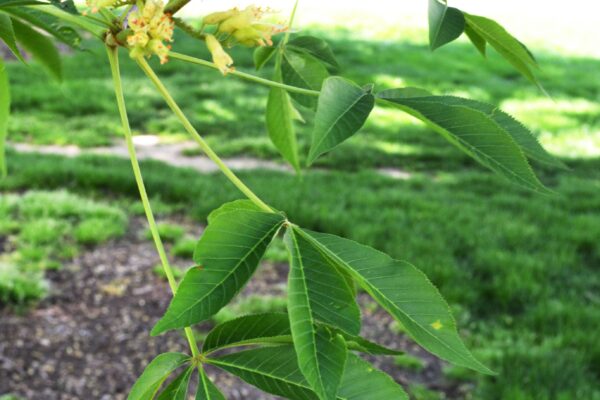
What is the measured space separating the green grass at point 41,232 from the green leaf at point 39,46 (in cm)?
258

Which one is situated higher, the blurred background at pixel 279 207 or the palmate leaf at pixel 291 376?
the palmate leaf at pixel 291 376

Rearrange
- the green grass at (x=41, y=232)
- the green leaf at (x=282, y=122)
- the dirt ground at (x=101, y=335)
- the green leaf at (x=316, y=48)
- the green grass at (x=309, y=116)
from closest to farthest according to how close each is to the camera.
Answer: the green leaf at (x=316, y=48), the green leaf at (x=282, y=122), the dirt ground at (x=101, y=335), the green grass at (x=41, y=232), the green grass at (x=309, y=116)

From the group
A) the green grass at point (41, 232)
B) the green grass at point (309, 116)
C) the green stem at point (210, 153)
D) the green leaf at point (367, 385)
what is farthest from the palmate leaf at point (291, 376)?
the green grass at point (309, 116)

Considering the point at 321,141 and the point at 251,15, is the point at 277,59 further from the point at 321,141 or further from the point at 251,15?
the point at 321,141

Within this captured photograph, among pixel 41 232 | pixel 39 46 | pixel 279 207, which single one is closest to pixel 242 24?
pixel 39 46

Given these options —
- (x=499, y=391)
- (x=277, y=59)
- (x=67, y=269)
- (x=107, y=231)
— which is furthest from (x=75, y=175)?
(x=277, y=59)

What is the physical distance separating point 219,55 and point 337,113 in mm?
178

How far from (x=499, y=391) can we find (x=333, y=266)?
8.05ft

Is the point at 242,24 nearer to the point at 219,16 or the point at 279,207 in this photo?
the point at 219,16

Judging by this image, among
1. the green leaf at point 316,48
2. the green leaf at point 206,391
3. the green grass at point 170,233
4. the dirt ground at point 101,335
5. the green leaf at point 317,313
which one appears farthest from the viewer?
the green grass at point 170,233

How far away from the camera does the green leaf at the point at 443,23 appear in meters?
0.74

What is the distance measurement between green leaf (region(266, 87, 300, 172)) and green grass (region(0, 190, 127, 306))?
8.78ft

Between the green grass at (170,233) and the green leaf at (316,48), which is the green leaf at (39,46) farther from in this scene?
the green grass at (170,233)

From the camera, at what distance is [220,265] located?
591mm
